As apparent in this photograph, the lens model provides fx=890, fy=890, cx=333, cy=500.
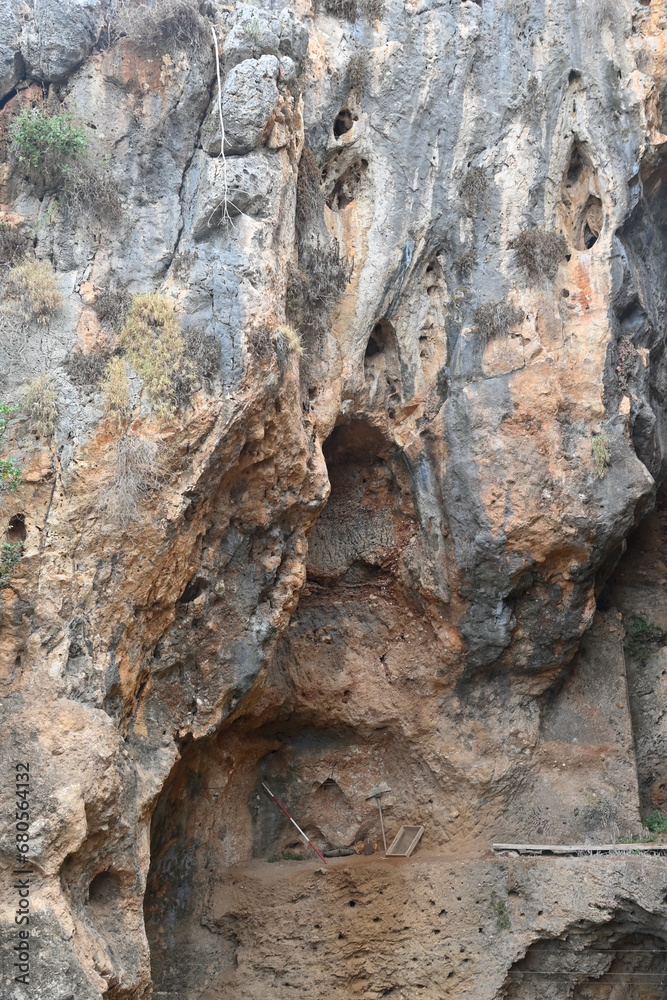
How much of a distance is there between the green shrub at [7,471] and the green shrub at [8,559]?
50 cm

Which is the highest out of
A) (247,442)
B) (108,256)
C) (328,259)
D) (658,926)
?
(328,259)

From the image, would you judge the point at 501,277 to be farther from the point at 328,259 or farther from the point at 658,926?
the point at 658,926

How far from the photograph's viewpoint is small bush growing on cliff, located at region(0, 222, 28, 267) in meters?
8.52

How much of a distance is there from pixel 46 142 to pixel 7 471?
3549 millimetres

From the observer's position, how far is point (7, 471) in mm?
7363

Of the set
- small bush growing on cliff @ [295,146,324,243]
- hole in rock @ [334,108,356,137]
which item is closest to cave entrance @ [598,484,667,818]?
small bush growing on cliff @ [295,146,324,243]

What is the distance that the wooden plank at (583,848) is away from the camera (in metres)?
10.2

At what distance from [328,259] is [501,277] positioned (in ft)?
7.19

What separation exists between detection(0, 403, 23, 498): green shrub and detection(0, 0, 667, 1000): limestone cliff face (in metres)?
0.13

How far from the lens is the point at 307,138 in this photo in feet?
34.3

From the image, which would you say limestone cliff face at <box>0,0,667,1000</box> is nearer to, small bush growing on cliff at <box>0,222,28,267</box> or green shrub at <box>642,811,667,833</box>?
small bush growing on cliff at <box>0,222,28,267</box>

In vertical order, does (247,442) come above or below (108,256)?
below

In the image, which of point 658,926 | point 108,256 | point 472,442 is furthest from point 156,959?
point 108,256

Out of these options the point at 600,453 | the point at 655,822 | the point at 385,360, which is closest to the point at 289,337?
the point at 385,360
